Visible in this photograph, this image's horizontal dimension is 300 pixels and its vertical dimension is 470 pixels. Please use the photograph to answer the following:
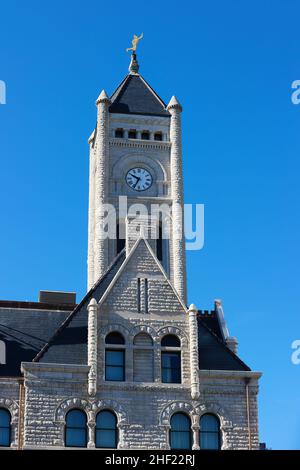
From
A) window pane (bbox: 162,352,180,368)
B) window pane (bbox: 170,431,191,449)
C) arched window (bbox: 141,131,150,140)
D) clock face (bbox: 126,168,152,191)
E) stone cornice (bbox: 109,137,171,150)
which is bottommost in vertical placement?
window pane (bbox: 170,431,191,449)

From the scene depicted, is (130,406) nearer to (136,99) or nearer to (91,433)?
(91,433)

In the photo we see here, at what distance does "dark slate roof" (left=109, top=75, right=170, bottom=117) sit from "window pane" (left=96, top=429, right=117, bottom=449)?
106ft

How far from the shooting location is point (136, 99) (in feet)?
262

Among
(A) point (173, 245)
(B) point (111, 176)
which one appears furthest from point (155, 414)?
(B) point (111, 176)

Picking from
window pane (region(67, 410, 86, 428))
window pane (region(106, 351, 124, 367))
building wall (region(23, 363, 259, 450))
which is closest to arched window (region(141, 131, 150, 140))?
window pane (region(106, 351, 124, 367))

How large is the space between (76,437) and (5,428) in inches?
139

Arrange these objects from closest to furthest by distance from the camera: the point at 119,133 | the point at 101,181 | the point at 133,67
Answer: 1. the point at 101,181
2. the point at 119,133
3. the point at 133,67

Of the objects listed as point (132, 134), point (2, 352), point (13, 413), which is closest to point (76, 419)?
point (13, 413)

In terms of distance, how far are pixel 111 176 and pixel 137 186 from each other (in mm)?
2377

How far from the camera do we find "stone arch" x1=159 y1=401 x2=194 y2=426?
169 feet

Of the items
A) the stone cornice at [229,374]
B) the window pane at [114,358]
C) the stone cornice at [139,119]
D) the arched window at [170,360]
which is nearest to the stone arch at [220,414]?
the stone cornice at [229,374]

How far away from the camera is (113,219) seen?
75188mm

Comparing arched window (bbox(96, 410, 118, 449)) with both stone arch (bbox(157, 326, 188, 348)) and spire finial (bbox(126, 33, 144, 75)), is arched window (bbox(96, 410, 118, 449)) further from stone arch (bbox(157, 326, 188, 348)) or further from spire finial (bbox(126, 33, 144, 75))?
spire finial (bbox(126, 33, 144, 75))
